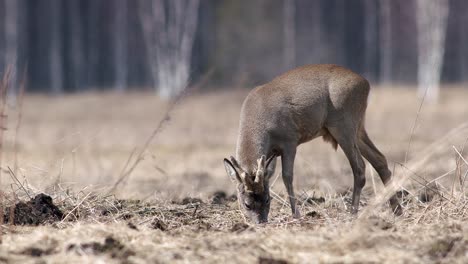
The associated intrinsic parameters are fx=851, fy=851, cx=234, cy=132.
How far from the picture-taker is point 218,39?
42.8m

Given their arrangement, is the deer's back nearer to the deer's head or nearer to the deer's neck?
the deer's neck

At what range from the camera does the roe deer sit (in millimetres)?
8484

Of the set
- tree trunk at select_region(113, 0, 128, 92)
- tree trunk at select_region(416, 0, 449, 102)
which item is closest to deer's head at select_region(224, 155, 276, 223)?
tree trunk at select_region(416, 0, 449, 102)

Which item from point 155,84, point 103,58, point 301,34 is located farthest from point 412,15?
point 103,58

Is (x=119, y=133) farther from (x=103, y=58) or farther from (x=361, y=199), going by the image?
(x=103, y=58)

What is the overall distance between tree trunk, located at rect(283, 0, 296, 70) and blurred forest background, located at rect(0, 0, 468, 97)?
0.19ft

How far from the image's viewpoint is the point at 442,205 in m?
7.07

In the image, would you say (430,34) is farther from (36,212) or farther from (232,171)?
(36,212)

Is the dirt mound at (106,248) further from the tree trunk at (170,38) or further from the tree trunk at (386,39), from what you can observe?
the tree trunk at (386,39)

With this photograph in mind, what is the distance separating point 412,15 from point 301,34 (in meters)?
5.93

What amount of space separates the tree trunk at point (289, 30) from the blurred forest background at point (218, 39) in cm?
6

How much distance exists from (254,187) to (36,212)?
6.56 feet

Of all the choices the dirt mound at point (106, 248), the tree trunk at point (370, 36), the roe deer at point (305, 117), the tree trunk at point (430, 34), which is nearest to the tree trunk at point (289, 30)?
the tree trunk at point (370, 36)

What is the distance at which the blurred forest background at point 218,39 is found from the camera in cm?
4003
